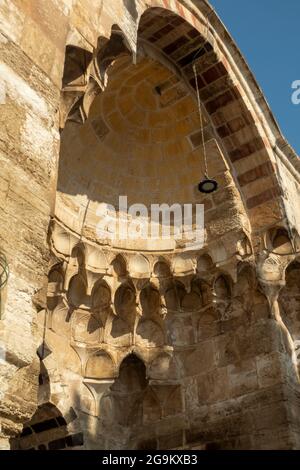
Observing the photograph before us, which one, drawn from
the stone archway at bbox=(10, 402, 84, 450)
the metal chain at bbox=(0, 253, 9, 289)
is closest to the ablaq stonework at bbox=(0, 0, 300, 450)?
the stone archway at bbox=(10, 402, 84, 450)

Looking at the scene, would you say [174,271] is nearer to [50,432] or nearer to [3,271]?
[50,432]

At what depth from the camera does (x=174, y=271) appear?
21.5ft

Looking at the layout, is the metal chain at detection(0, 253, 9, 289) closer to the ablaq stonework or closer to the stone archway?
the ablaq stonework

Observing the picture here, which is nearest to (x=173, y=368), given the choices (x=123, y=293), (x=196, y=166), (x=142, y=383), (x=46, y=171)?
(x=142, y=383)

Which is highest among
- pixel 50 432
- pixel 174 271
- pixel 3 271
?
pixel 174 271

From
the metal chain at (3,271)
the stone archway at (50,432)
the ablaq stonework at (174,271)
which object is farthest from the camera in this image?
the ablaq stonework at (174,271)

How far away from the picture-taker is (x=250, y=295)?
20.6 ft

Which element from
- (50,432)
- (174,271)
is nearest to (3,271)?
Answer: (50,432)

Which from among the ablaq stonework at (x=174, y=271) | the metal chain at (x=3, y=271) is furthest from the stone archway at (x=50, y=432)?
the metal chain at (x=3, y=271)

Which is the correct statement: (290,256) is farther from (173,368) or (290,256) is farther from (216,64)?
(216,64)

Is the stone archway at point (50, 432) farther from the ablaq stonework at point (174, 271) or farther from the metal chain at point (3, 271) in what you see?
the metal chain at point (3, 271)

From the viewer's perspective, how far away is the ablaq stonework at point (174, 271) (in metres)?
5.87

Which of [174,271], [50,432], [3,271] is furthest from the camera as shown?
[174,271]

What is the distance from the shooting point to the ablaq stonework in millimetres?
5867
